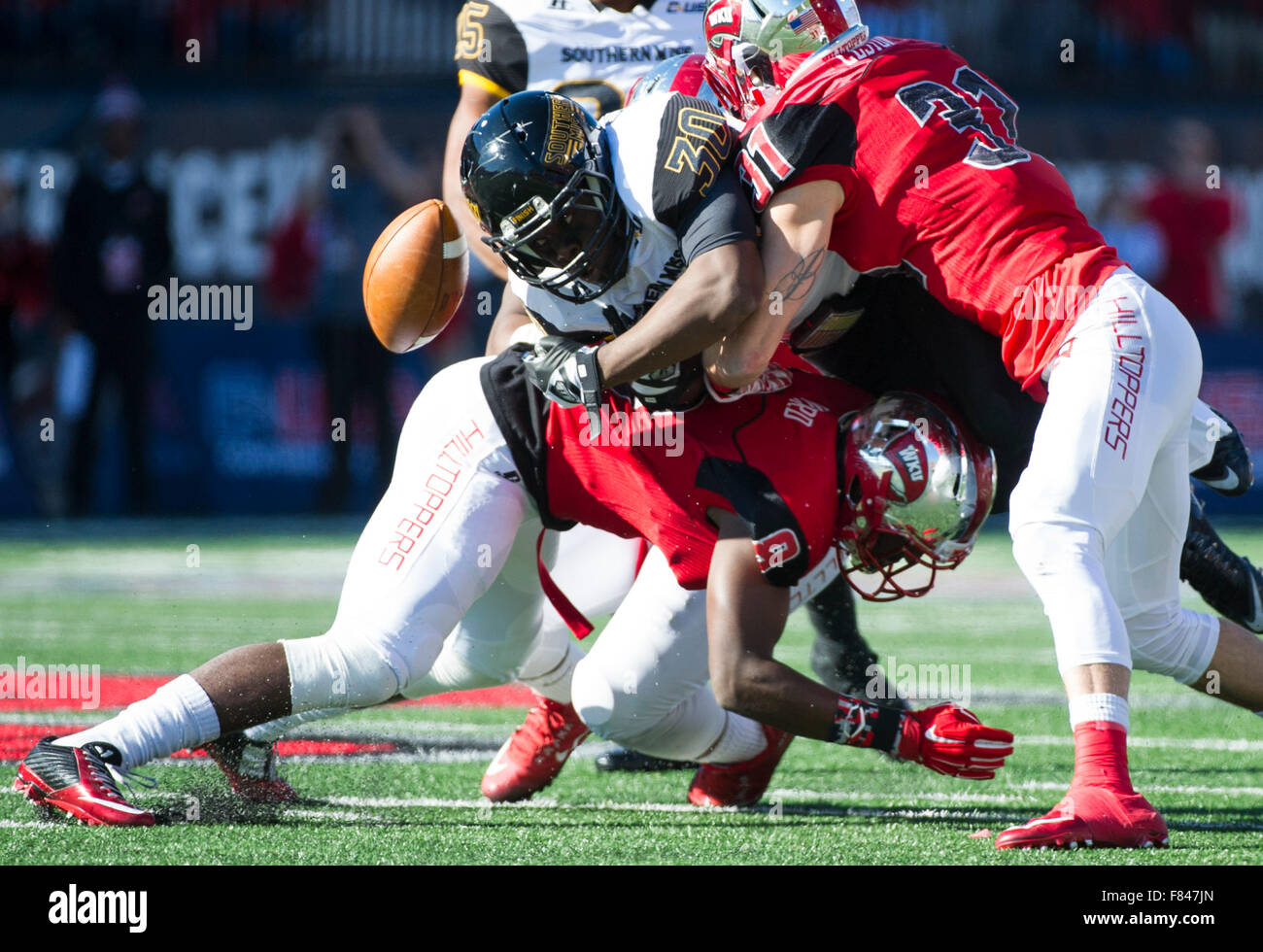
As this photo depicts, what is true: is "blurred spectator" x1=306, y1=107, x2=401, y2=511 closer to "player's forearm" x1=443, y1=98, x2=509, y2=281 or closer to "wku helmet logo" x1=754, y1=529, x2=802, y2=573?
"player's forearm" x1=443, y1=98, x2=509, y2=281

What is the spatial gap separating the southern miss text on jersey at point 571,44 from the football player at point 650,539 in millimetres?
1495

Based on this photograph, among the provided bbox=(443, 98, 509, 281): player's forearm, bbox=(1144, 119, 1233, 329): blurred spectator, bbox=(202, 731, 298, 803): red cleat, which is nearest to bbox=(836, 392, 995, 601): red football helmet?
bbox=(443, 98, 509, 281): player's forearm

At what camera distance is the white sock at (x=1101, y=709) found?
3.24 m

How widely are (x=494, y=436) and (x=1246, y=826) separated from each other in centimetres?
182

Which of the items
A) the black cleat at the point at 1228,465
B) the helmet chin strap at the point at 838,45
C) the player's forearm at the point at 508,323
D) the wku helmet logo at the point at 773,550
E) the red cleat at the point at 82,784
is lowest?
the red cleat at the point at 82,784

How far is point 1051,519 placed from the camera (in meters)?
3.32

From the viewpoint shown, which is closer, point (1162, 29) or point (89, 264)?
point (89, 264)

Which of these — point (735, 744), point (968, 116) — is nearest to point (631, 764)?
point (735, 744)

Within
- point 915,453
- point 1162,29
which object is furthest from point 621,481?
point 1162,29

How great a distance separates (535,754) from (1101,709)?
4.70 ft

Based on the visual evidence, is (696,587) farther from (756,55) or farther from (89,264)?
(89,264)

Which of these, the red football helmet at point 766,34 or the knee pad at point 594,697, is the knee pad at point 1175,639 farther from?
the red football helmet at point 766,34

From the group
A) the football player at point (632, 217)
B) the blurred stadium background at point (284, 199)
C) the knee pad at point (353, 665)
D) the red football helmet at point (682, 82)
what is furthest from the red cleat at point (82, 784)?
the blurred stadium background at point (284, 199)

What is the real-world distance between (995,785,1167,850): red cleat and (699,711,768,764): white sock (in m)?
0.91
